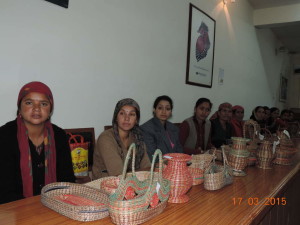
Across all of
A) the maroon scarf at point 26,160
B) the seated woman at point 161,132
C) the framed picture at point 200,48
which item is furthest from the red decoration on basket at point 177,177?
the framed picture at point 200,48

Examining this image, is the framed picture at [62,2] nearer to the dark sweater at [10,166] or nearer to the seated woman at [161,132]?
the dark sweater at [10,166]

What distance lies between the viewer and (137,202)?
87cm

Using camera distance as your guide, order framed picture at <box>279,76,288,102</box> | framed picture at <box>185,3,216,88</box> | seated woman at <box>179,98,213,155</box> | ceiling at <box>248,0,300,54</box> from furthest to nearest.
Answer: framed picture at <box>279,76,288,102</box>, ceiling at <box>248,0,300,54</box>, framed picture at <box>185,3,216,88</box>, seated woman at <box>179,98,213,155</box>

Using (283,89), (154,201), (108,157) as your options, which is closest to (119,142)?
(108,157)

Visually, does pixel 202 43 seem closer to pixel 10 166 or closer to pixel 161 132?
pixel 161 132

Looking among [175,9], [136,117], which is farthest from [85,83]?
[175,9]

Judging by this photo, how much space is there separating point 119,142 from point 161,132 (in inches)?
30.8

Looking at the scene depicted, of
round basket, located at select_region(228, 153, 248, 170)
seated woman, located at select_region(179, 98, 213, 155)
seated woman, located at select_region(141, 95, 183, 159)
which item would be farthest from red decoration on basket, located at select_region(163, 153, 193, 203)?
seated woman, located at select_region(179, 98, 213, 155)

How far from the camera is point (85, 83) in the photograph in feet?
7.50

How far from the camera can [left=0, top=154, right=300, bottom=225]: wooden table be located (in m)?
0.95

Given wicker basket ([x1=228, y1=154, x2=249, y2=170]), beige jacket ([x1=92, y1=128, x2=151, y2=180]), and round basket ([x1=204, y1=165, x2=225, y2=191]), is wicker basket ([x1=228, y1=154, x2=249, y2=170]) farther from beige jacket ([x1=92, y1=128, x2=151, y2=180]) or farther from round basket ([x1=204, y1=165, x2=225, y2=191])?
beige jacket ([x1=92, y1=128, x2=151, y2=180])

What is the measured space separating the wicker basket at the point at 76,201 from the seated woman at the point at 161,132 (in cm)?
150

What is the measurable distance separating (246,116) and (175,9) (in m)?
4.08

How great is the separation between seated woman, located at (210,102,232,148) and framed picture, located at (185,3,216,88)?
21.4 inches
